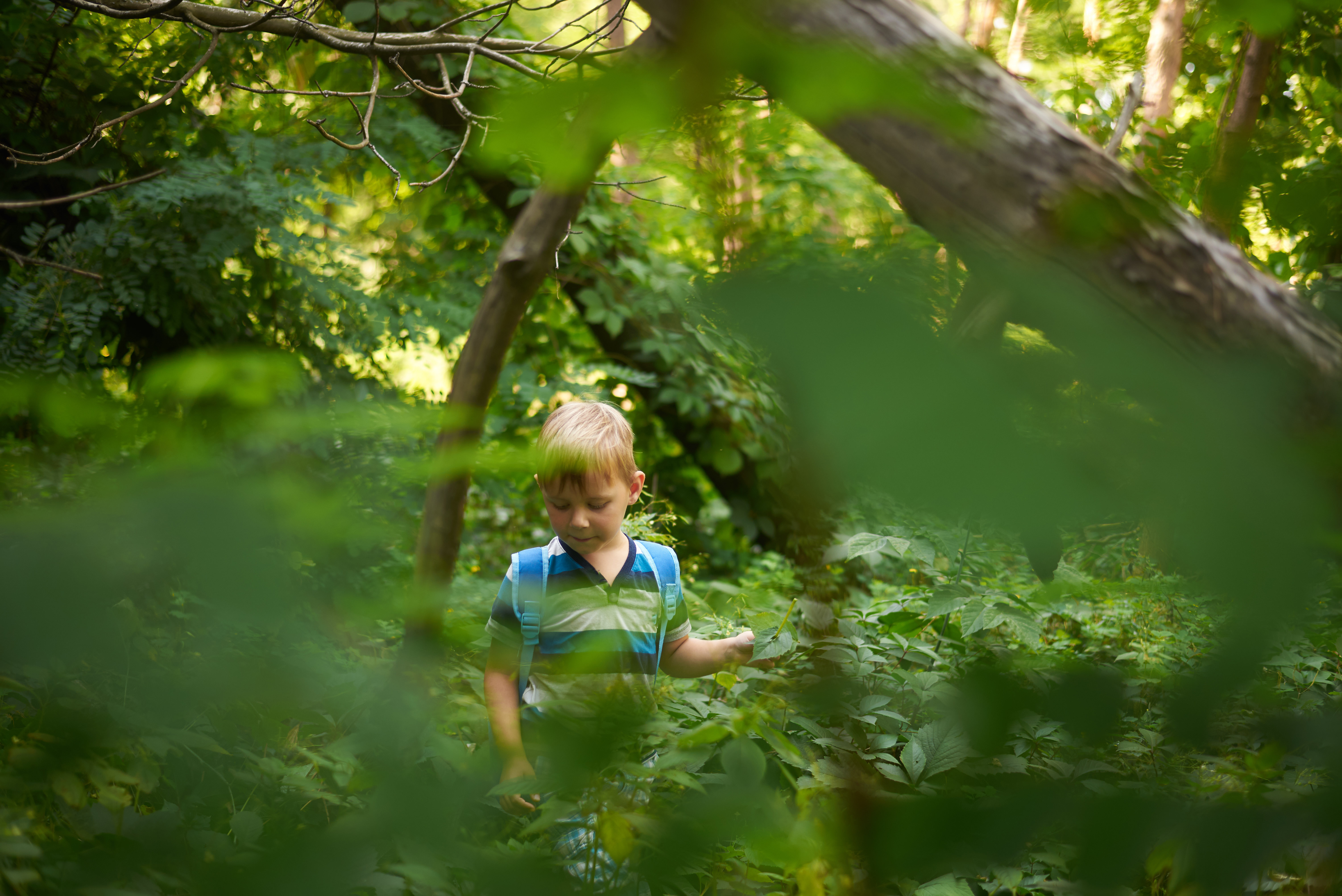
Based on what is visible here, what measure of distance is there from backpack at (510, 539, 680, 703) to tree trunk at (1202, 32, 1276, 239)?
3.56ft

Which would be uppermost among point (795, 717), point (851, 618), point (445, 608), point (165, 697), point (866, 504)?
point (866, 504)

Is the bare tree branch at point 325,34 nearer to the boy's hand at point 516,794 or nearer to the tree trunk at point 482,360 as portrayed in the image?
the tree trunk at point 482,360

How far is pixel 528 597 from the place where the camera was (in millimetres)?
1591

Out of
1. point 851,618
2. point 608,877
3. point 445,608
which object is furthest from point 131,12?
point 851,618

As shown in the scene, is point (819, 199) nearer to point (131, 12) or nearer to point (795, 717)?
point (795, 717)

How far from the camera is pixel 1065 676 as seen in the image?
0.55m

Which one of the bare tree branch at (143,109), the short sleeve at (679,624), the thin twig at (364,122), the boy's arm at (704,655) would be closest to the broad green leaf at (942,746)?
the boy's arm at (704,655)

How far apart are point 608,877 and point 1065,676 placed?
0.37 meters

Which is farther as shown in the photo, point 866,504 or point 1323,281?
point 1323,281

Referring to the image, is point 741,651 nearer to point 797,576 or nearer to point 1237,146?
point 797,576

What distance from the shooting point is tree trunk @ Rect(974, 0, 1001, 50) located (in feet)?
2.42

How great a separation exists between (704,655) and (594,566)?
33cm

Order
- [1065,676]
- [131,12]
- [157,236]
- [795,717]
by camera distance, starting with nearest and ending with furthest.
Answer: [1065,676]
[795,717]
[131,12]
[157,236]

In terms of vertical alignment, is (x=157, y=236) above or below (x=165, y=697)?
below
